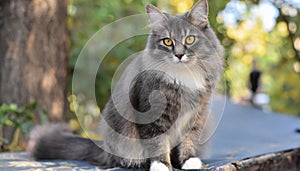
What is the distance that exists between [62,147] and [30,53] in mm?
1007

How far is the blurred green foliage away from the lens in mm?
2656

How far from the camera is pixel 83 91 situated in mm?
3164

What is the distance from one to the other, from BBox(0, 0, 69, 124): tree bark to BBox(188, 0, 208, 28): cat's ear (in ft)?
4.90

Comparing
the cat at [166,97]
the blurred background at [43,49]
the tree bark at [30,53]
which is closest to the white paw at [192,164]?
the cat at [166,97]

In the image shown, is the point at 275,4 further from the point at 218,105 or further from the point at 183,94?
the point at 183,94

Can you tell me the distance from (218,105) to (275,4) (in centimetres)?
104

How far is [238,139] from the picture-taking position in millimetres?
2992

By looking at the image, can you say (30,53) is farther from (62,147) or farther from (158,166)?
(158,166)

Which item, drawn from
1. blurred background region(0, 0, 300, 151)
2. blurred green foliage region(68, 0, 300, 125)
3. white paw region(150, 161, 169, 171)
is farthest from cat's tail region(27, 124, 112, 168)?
blurred green foliage region(68, 0, 300, 125)

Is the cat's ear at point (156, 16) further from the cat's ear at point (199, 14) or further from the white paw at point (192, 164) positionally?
the white paw at point (192, 164)

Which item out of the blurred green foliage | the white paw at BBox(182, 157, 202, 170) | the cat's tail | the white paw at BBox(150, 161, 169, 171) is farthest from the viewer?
the blurred green foliage

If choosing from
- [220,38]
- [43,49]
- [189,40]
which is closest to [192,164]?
[189,40]

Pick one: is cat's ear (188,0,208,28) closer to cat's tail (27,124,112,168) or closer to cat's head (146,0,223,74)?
cat's head (146,0,223,74)

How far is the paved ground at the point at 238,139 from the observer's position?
185 cm
